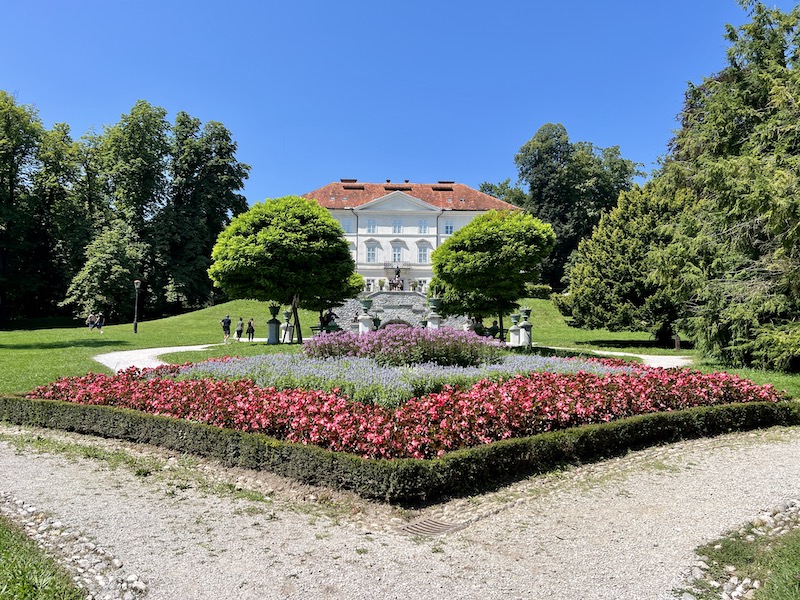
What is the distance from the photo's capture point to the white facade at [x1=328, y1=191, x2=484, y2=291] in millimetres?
49250

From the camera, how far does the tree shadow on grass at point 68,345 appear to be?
1958cm

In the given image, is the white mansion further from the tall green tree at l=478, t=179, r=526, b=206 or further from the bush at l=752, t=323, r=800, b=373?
the bush at l=752, t=323, r=800, b=373

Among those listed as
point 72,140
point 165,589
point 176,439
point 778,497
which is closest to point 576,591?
point 165,589

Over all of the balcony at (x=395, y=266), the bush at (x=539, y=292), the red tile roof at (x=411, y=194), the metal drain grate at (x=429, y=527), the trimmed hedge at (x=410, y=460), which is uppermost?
the red tile roof at (x=411, y=194)

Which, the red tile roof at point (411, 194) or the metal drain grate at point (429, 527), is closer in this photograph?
the metal drain grate at point (429, 527)

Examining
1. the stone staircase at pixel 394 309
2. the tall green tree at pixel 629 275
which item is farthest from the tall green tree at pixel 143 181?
the tall green tree at pixel 629 275

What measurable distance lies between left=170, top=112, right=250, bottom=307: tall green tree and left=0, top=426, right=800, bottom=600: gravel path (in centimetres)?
3302

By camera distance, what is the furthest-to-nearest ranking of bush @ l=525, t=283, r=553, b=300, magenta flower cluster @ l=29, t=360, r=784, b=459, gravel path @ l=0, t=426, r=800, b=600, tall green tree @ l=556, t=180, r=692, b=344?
bush @ l=525, t=283, r=553, b=300, tall green tree @ l=556, t=180, r=692, b=344, magenta flower cluster @ l=29, t=360, r=784, b=459, gravel path @ l=0, t=426, r=800, b=600

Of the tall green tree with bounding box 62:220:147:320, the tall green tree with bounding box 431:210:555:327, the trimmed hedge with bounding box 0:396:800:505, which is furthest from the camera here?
the tall green tree with bounding box 62:220:147:320

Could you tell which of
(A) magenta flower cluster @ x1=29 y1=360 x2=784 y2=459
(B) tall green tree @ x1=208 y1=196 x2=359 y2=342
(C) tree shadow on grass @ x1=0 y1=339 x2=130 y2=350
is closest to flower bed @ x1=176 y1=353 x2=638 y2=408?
(A) magenta flower cluster @ x1=29 y1=360 x2=784 y2=459

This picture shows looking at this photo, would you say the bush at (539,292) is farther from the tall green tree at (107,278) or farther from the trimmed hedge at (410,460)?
the trimmed hedge at (410,460)

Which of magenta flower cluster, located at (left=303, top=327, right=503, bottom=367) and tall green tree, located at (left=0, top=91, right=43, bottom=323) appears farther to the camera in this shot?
tall green tree, located at (left=0, top=91, right=43, bottom=323)

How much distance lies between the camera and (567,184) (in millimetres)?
51562

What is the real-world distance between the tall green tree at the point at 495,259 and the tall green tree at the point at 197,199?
23061 millimetres
